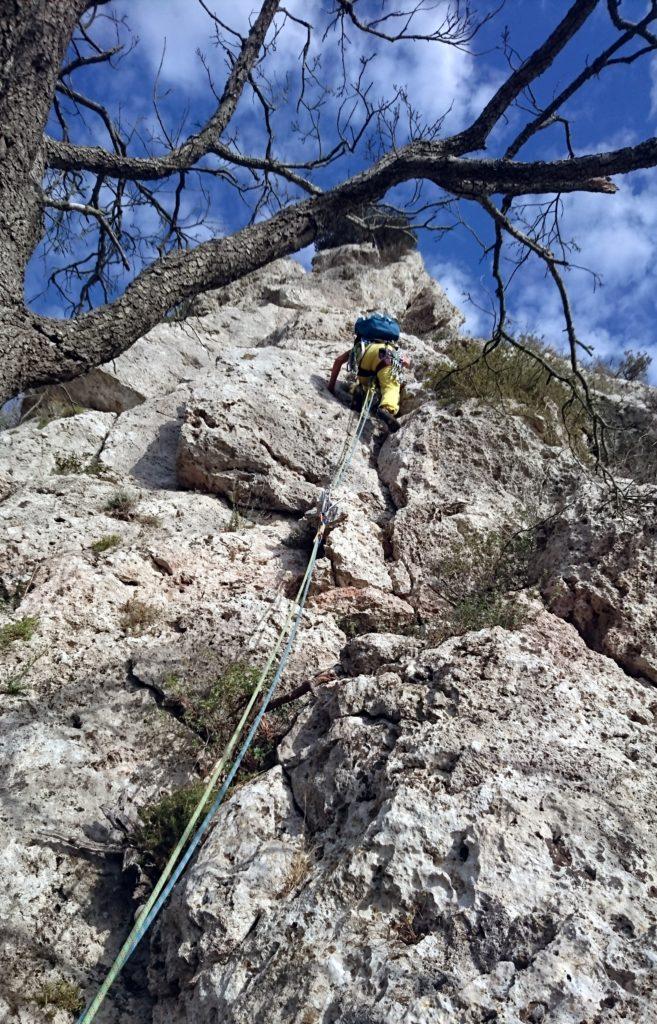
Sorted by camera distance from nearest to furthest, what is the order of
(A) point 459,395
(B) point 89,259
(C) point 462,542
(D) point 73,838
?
(D) point 73,838 < (B) point 89,259 < (C) point 462,542 < (A) point 459,395

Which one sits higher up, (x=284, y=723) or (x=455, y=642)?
(x=455, y=642)

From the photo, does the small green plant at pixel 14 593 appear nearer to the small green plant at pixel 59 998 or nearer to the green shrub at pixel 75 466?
the green shrub at pixel 75 466

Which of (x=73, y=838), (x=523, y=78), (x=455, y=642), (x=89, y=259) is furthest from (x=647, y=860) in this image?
(x=89, y=259)

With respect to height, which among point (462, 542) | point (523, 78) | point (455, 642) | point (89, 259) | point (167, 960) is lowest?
point (167, 960)

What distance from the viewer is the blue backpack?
26.8 feet

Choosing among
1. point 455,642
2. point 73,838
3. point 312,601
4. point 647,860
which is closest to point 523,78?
point 455,642

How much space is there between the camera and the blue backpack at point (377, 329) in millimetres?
8156

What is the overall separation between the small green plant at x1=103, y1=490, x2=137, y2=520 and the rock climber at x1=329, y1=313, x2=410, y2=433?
3080 mm

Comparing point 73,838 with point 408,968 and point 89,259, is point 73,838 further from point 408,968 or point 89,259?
point 89,259

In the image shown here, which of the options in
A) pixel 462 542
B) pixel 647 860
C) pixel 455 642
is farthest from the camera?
pixel 462 542

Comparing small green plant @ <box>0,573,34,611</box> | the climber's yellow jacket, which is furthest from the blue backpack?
small green plant @ <box>0,573,34,611</box>

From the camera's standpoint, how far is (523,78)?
3605 mm

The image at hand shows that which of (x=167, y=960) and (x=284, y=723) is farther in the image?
(x=284, y=723)

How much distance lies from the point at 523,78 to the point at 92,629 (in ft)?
13.9
